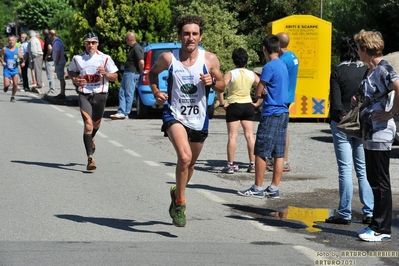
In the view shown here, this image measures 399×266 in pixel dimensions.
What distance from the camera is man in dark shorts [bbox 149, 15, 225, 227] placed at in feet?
Result: 28.2

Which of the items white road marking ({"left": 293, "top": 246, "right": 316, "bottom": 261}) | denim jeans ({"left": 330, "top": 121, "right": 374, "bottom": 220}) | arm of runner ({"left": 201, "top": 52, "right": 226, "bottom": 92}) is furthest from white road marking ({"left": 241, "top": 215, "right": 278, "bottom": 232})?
arm of runner ({"left": 201, "top": 52, "right": 226, "bottom": 92})

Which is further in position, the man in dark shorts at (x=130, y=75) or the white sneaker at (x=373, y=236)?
the man in dark shorts at (x=130, y=75)

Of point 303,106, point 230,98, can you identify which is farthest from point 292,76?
point 303,106

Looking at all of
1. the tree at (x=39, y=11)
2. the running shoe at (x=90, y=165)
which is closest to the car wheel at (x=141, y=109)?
the running shoe at (x=90, y=165)

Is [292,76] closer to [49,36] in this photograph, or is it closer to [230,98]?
[230,98]

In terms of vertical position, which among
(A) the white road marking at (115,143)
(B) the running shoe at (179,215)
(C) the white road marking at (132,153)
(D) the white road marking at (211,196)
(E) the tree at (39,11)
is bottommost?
(A) the white road marking at (115,143)

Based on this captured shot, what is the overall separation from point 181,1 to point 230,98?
51.4ft

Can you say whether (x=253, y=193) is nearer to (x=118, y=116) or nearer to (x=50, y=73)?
(x=118, y=116)

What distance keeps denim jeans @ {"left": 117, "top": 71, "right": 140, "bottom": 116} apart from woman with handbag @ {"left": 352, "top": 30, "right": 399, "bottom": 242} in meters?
13.2

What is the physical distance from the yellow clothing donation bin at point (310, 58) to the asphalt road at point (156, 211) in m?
3.21

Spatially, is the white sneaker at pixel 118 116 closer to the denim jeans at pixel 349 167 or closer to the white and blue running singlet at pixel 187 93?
the denim jeans at pixel 349 167

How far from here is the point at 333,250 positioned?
786 centimetres

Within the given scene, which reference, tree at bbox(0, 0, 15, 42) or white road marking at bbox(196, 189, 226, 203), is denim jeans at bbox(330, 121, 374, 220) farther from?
tree at bbox(0, 0, 15, 42)

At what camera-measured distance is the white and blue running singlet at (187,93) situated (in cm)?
860
